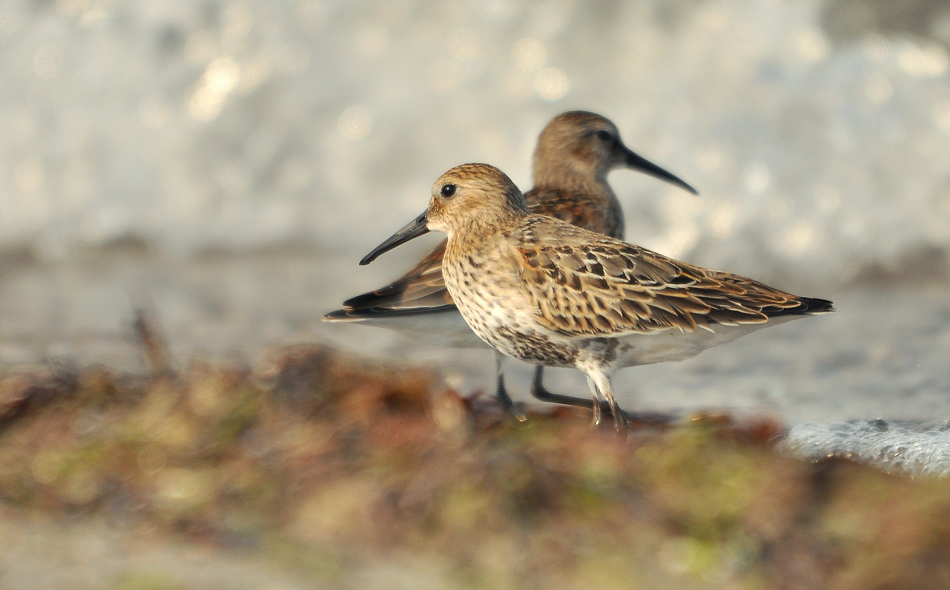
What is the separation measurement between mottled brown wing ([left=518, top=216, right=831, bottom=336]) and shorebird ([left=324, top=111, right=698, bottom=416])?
57cm

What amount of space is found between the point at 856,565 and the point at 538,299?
1.26 meters

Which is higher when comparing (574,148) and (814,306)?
(574,148)

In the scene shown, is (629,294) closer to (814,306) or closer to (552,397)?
(814,306)

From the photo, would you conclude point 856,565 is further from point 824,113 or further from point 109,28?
point 109,28

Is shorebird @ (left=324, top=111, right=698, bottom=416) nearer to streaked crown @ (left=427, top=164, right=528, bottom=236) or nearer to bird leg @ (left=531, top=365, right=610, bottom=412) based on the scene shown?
bird leg @ (left=531, top=365, right=610, bottom=412)

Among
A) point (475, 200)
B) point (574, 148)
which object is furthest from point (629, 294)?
point (574, 148)

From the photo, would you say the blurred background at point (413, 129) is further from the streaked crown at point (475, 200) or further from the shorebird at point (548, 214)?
the streaked crown at point (475, 200)

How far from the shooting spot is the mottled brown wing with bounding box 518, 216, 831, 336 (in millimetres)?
3234

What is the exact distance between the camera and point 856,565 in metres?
2.42

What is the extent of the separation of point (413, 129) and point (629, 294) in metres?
5.03

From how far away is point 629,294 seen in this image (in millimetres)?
3258

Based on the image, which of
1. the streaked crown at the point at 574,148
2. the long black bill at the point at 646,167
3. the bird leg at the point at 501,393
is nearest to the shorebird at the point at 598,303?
the bird leg at the point at 501,393

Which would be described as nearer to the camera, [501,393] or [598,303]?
[598,303]

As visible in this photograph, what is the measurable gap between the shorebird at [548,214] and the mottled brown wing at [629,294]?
1.88ft
